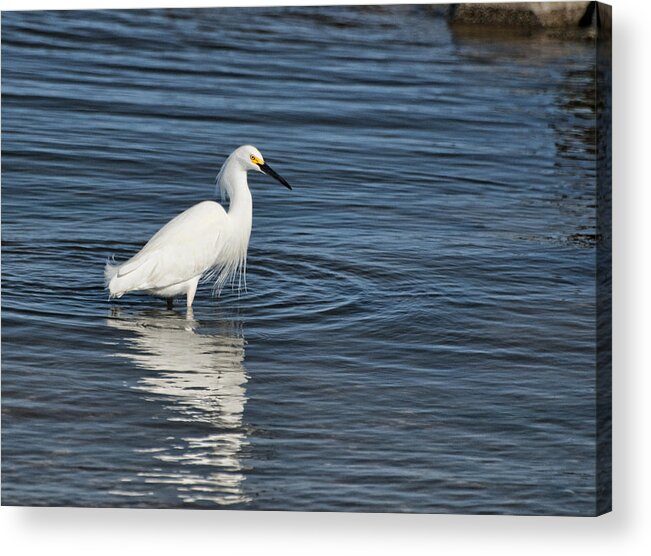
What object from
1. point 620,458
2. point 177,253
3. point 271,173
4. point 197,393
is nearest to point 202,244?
point 177,253

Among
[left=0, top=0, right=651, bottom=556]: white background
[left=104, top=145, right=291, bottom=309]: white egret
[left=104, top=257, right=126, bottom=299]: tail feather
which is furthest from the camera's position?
[left=104, top=145, right=291, bottom=309]: white egret

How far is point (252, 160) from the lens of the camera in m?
6.02

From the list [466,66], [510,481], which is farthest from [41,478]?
[466,66]

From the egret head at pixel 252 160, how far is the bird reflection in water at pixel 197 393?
59 cm

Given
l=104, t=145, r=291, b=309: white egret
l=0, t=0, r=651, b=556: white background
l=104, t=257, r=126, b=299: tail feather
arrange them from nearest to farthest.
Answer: l=0, t=0, r=651, b=556: white background < l=104, t=257, r=126, b=299: tail feather < l=104, t=145, r=291, b=309: white egret

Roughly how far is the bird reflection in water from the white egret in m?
0.18

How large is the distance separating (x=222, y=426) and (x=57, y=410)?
0.56m

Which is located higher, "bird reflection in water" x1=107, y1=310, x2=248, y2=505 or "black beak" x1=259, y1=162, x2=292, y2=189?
"black beak" x1=259, y1=162, x2=292, y2=189

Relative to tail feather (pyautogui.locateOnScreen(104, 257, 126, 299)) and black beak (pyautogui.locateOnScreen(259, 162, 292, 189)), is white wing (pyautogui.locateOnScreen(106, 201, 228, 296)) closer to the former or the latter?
tail feather (pyautogui.locateOnScreen(104, 257, 126, 299))

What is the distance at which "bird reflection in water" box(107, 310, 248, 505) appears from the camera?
17.2ft

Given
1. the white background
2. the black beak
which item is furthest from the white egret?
the white background

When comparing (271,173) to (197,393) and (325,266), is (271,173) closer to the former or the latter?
(325,266)

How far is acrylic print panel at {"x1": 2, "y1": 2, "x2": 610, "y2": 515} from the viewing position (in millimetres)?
5141

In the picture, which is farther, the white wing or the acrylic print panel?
the white wing
